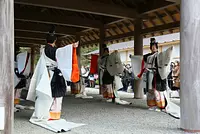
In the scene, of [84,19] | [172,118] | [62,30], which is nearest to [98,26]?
[84,19]

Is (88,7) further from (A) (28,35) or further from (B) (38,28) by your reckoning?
(A) (28,35)

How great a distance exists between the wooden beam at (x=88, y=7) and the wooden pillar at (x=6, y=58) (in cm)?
408

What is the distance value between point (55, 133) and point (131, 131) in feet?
3.17

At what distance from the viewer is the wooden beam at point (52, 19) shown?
7.78m

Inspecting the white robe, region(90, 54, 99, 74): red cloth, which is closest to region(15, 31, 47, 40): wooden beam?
region(90, 54, 99, 74): red cloth

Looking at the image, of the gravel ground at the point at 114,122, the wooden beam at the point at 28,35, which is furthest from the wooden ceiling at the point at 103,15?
the gravel ground at the point at 114,122

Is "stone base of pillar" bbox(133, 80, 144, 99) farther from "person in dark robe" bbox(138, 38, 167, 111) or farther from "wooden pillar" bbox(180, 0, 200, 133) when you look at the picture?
"wooden pillar" bbox(180, 0, 200, 133)

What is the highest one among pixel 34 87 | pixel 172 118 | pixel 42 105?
pixel 34 87

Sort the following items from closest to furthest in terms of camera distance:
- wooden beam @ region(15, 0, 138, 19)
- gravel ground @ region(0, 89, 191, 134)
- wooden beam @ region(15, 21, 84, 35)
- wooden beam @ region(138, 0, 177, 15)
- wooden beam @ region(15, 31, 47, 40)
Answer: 1. gravel ground @ region(0, 89, 191, 134)
2. wooden beam @ region(15, 0, 138, 19)
3. wooden beam @ region(138, 0, 177, 15)
4. wooden beam @ region(15, 21, 84, 35)
5. wooden beam @ region(15, 31, 47, 40)

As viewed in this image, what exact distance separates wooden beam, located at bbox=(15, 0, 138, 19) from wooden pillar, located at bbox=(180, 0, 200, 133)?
360 cm

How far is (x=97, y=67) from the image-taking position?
25.5 feet

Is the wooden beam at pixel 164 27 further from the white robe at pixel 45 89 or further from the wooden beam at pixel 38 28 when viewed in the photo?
the white robe at pixel 45 89

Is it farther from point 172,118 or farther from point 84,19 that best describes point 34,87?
point 84,19

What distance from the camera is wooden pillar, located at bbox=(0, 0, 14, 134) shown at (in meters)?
2.21
